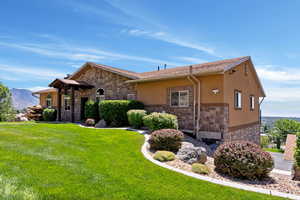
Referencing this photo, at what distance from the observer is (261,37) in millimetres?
12078

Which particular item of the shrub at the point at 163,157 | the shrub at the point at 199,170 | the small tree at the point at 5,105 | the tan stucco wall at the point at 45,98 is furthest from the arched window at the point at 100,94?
the shrub at the point at 199,170

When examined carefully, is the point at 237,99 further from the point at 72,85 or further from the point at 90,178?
the point at 72,85

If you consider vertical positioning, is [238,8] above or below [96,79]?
above

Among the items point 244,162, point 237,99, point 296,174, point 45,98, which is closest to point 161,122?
point 244,162

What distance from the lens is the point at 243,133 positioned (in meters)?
13.3

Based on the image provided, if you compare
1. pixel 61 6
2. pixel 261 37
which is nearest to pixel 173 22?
pixel 261 37

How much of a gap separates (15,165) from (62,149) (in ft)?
5.92

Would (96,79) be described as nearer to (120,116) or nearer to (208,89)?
(120,116)

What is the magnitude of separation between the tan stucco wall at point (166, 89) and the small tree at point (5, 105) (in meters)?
16.7

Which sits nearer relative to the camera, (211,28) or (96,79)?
(211,28)

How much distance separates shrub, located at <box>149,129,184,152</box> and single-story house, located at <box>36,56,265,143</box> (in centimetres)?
382

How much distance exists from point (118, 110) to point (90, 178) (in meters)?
8.73

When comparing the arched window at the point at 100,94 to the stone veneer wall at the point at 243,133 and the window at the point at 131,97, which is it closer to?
the window at the point at 131,97

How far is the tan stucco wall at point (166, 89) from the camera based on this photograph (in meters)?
10.4
